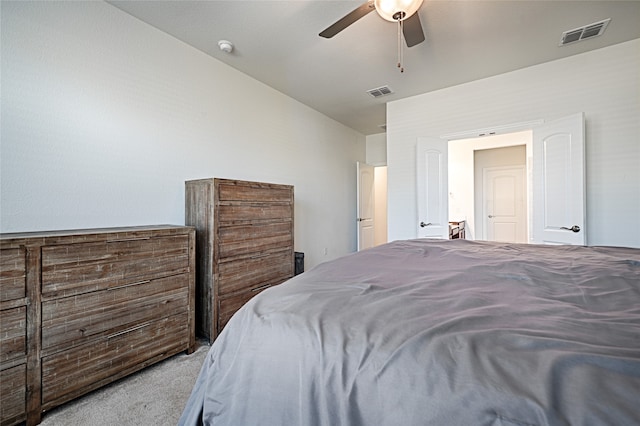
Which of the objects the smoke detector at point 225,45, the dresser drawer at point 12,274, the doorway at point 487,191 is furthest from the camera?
the doorway at point 487,191

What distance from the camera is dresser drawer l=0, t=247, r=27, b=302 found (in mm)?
1374

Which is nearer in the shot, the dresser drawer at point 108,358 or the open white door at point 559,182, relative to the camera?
the dresser drawer at point 108,358

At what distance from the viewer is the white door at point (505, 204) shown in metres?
5.99

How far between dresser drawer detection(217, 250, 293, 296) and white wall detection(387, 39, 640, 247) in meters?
2.97

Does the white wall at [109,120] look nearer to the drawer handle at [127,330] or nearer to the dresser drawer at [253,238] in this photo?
the dresser drawer at [253,238]

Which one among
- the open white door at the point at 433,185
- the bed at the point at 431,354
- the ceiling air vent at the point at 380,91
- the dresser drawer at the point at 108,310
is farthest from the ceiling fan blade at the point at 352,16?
the open white door at the point at 433,185

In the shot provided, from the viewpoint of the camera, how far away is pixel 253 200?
2703mm

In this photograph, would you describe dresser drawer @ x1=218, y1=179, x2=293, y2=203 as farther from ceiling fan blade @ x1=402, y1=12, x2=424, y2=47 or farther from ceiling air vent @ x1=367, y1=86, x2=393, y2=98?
ceiling air vent @ x1=367, y1=86, x2=393, y2=98

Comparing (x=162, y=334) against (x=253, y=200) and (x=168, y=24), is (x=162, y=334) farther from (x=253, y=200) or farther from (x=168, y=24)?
(x=168, y=24)

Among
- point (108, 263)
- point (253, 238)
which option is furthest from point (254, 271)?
point (108, 263)

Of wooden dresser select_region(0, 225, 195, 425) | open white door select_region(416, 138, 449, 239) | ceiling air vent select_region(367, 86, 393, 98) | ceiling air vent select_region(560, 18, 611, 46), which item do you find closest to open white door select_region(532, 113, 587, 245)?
ceiling air vent select_region(560, 18, 611, 46)

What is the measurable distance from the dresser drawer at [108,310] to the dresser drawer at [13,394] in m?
0.13

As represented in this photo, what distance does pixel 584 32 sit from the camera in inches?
102

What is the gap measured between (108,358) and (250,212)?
1497 millimetres
